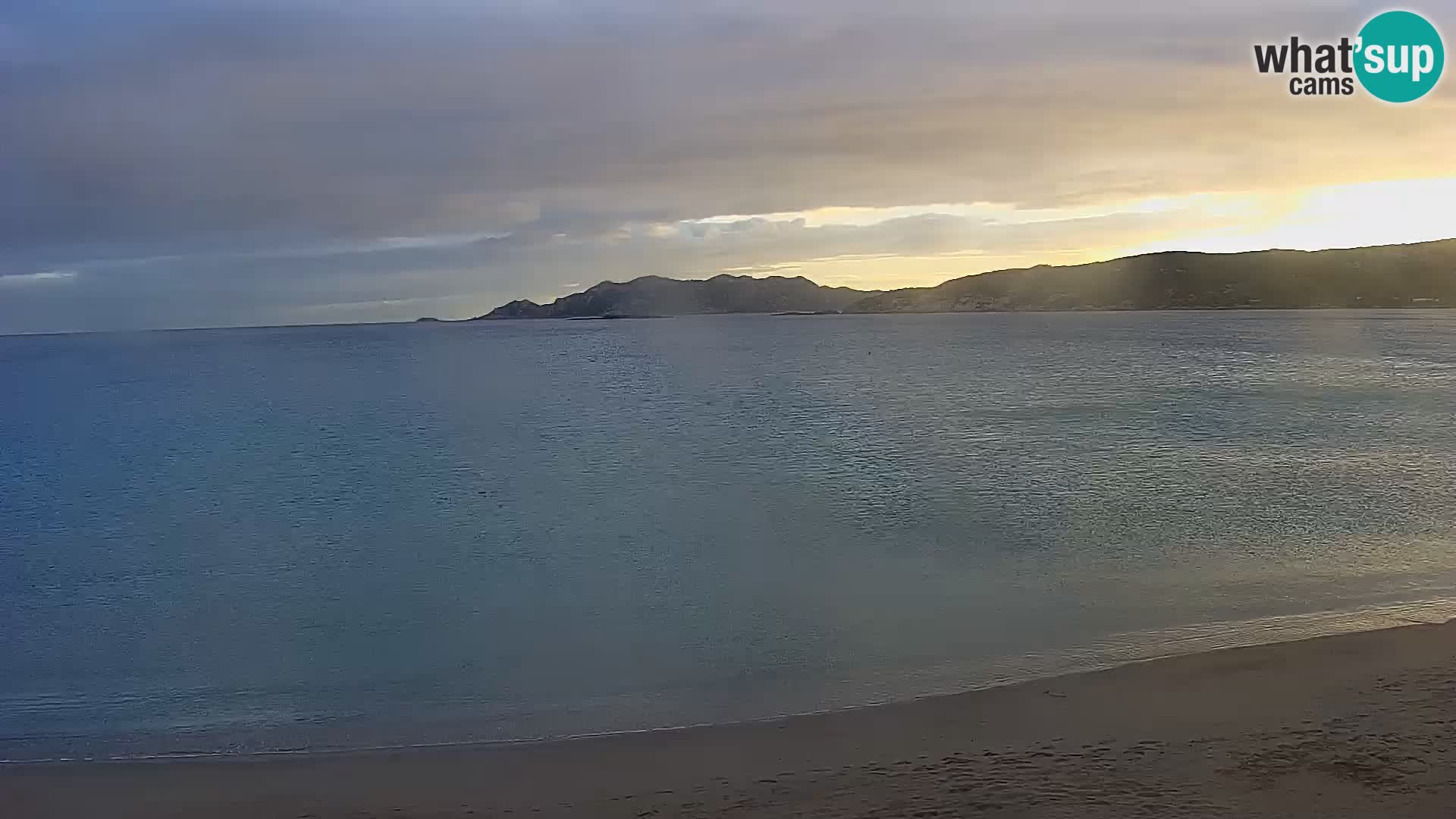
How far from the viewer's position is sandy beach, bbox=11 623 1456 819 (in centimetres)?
760

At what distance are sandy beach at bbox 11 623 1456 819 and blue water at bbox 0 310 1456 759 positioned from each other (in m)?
0.89

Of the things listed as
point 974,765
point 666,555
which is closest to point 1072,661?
point 974,765

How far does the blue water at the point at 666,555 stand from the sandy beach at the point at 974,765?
892 millimetres

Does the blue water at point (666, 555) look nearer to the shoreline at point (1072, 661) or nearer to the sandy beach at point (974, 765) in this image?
the shoreline at point (1072, 661)

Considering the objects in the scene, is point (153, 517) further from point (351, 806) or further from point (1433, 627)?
point (1433, 627)

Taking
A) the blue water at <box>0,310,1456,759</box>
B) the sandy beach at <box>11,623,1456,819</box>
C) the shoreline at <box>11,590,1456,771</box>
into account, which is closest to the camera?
the sandy beach at <box>11,623,1456,819</box>

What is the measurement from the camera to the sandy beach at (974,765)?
7.60 meters

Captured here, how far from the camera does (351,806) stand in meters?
8.47

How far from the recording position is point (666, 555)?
19.7 m

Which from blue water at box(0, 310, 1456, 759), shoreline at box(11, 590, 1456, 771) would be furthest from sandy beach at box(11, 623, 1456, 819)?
blue water at box(0, 310, 1456, 759)

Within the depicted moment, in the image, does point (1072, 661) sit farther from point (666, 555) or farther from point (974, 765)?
point (666, 555)

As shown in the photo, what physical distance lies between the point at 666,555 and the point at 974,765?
38.4 ft

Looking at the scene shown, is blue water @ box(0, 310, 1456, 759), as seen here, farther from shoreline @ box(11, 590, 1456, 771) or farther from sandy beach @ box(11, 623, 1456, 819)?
sandy beach @ box(11, 623, 1456, 819)

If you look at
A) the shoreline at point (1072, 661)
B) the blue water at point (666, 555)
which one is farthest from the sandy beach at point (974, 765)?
the blue water at point (666, 555)
